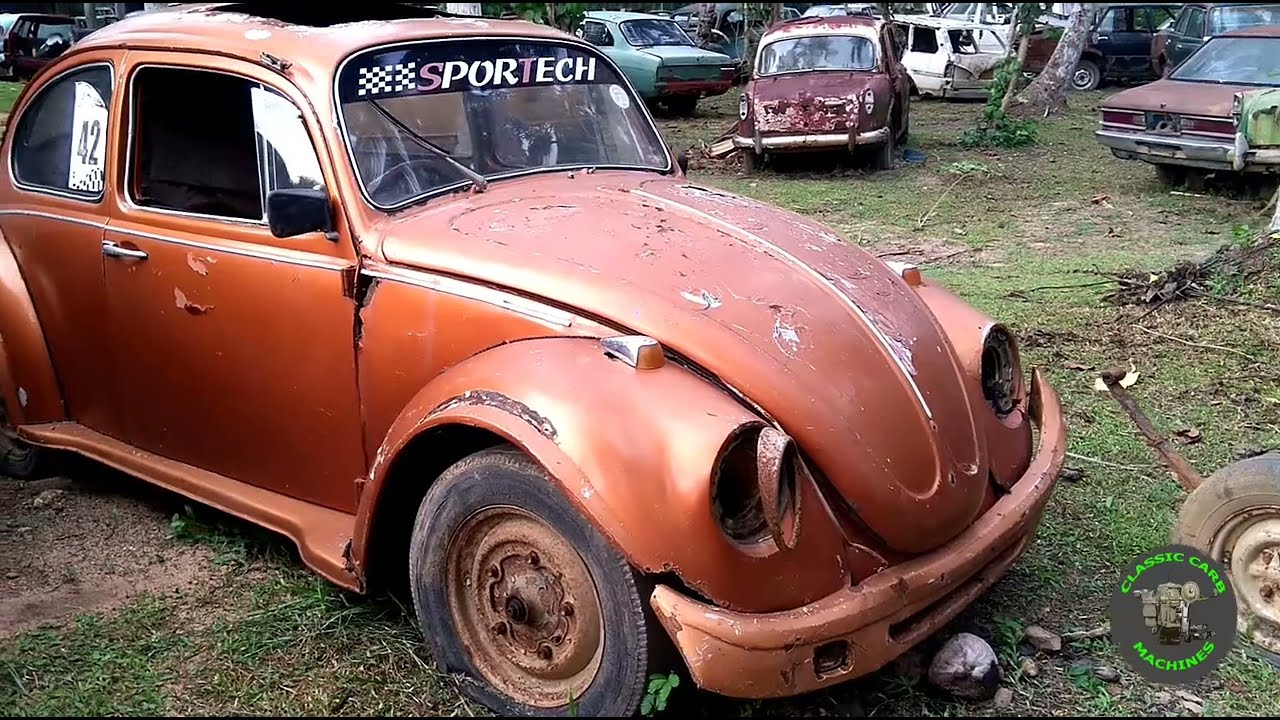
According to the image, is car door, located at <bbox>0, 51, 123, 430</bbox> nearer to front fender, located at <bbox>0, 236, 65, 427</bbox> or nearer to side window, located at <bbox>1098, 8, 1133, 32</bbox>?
front fender, located at <bbox>0, 236, 65, 427</bbox>

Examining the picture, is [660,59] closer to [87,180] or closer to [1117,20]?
[1117,20]

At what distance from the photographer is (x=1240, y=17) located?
56.3ft

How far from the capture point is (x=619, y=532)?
255 centimetres

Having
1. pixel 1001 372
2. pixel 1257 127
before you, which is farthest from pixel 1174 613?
pixel 1257 127

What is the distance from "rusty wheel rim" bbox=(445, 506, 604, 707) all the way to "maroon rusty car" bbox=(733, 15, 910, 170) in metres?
10.3

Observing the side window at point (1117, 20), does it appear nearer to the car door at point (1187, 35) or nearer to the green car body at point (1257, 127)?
the car door at point (1187, 35)

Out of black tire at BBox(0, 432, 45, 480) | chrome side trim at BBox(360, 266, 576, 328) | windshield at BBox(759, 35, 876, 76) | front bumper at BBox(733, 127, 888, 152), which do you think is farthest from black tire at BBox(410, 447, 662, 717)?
windshield at BBox(759, 35, 876, 76)

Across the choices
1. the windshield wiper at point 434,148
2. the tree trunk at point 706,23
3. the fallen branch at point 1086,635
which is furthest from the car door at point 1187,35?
the windshield wiper at point 434,148

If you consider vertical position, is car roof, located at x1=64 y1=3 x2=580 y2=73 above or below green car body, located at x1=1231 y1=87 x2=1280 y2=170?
above

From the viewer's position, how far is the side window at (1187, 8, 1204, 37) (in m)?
18.5

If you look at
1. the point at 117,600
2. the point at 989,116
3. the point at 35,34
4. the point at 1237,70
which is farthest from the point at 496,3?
the point at 117,600

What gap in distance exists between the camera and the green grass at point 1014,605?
3074 mm

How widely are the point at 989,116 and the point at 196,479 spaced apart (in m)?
13.2

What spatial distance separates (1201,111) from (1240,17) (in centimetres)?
854
